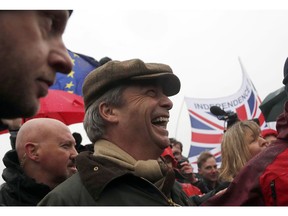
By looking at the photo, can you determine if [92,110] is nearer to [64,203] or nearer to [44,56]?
[64,203]

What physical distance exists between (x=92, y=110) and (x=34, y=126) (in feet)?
2.51

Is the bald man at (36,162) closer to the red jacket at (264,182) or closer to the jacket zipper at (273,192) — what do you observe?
the red jacket at (264,182)

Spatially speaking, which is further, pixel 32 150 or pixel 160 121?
pixel 32 150

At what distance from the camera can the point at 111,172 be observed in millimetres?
2379

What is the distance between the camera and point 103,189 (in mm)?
2312

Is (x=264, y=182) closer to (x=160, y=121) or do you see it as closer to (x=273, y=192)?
(x=273, y=192)

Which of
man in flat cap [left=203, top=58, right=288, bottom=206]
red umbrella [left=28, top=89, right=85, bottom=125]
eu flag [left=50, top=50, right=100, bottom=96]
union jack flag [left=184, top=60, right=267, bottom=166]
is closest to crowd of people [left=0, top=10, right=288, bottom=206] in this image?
man in flat cap [left=203, top=58, right=288, bottom=206]

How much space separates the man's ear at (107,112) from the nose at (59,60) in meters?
1.39

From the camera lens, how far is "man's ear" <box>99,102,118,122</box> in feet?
9.06

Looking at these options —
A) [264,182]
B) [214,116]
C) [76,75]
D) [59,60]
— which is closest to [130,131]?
[264,182]

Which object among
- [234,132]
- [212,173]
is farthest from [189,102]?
[234,132]

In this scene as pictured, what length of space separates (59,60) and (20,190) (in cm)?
185

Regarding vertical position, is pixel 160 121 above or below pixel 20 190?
above

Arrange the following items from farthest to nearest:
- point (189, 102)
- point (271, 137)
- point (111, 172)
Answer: point (189, 102) → point (271, 137) → point (111, 172)
